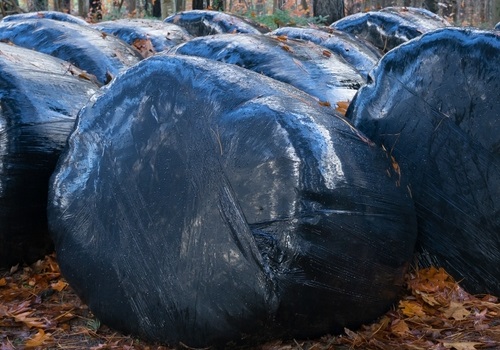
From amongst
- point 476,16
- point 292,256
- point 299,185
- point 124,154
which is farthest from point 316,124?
point 476,16

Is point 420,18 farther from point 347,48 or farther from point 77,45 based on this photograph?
point 77,45

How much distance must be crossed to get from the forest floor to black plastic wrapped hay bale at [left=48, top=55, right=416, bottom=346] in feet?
0.30

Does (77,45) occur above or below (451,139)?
above

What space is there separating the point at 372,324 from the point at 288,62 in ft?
7.73

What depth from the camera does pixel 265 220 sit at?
10.2 feet

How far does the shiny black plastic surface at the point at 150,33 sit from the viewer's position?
7.61 meters

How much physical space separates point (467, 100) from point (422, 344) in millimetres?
1230

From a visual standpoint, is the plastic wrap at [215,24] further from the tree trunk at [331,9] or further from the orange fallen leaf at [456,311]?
the tree trunk at [331,9]

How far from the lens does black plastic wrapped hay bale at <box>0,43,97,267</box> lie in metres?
4.25

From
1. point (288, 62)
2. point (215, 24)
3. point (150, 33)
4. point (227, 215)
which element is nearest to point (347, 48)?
point (288, 62)

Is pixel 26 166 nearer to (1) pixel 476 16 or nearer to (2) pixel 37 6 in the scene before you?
(2) pixel 37 6

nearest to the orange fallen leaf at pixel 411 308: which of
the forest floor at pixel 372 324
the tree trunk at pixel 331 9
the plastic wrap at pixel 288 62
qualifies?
the forest floor at pixel 372 324

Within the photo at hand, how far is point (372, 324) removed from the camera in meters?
3.43

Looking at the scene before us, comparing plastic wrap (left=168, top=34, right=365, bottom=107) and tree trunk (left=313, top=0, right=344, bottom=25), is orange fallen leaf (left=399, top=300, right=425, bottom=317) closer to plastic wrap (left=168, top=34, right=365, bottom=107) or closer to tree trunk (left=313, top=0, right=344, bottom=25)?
plastic wrap (left=168, top=34, right=365, bottom=107)
